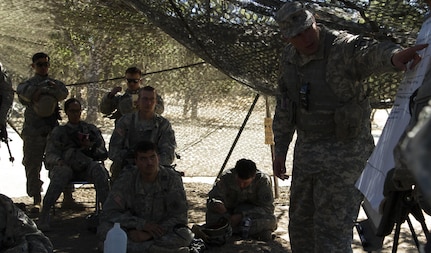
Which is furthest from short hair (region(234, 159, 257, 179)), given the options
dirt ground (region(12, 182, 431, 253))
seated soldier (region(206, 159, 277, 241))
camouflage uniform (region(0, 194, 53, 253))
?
camouflage uniform (region(0, 194, 53, 253))

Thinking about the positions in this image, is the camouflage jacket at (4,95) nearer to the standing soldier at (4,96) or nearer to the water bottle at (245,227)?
the standing soldier at (4,96)

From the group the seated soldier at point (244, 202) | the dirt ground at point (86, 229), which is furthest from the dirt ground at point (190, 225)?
the seated soldier at point (244, 202)

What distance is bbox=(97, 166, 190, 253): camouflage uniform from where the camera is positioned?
4660 mm

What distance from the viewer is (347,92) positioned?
Answer: 10.7 ft

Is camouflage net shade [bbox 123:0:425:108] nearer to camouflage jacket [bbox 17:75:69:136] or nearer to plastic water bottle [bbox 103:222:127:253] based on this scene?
camouflage jacket [bbox 17:75:69:136]

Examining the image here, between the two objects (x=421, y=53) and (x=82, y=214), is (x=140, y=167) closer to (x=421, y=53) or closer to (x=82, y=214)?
(x=82, y=214)

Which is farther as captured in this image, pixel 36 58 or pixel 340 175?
pixel 36 58

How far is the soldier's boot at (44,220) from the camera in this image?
18.7 feet

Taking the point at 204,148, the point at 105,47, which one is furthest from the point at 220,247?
the point at 105,47

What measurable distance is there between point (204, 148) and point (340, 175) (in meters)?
4.28

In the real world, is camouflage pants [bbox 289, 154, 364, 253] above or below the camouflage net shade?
below

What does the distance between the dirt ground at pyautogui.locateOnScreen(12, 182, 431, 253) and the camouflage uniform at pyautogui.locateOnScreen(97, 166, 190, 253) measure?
55cm

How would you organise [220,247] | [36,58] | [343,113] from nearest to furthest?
[343,113] < [220,247] < [36,58]

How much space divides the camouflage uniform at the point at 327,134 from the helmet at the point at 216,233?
1.72 m
